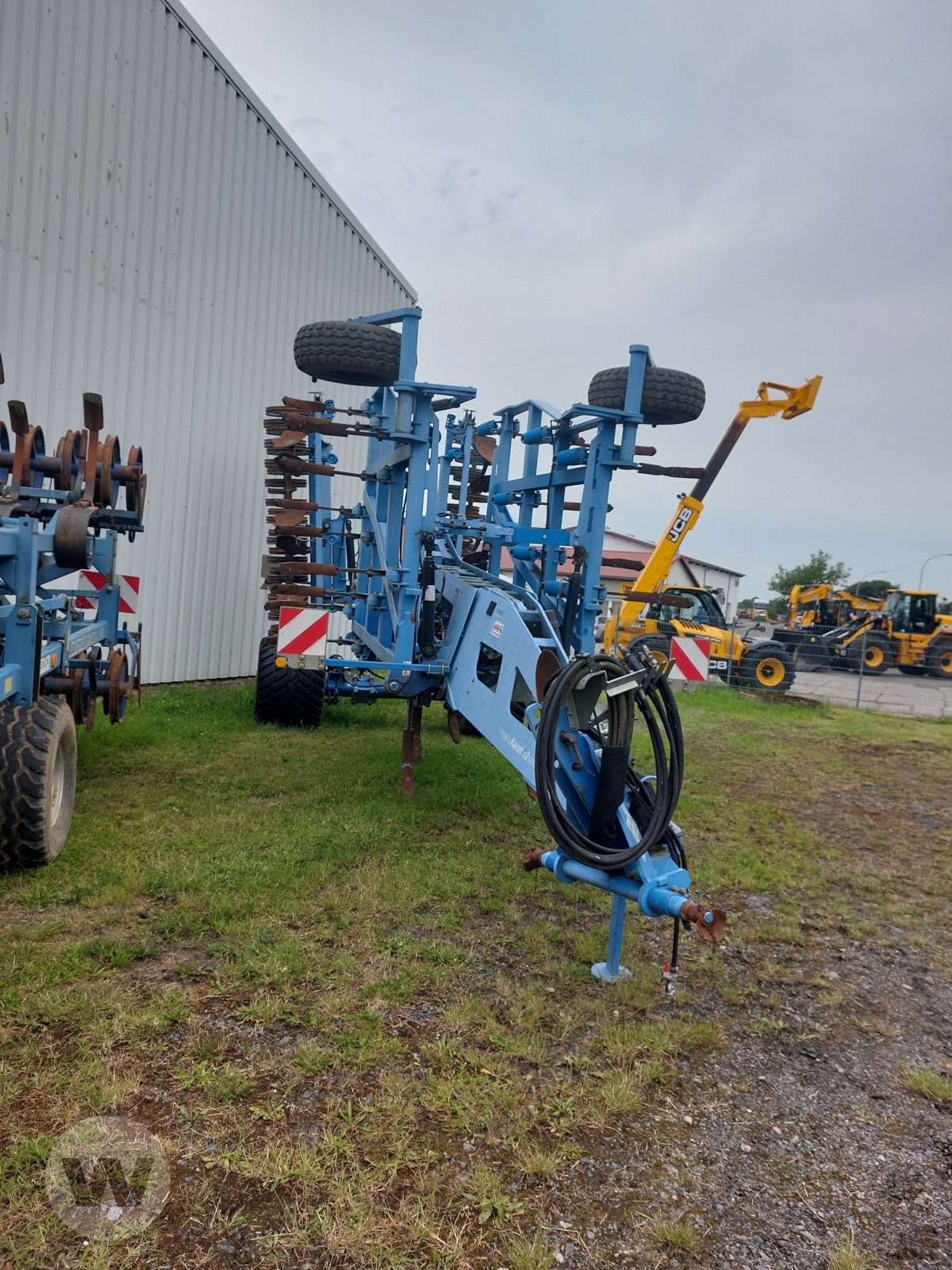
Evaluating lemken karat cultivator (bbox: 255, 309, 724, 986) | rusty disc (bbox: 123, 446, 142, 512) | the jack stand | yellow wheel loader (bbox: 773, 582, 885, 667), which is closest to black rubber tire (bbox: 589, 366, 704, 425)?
lemken karat cultivator (bbox: 255, 309, 724, 986)

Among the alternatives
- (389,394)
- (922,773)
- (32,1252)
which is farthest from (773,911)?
(922,773)

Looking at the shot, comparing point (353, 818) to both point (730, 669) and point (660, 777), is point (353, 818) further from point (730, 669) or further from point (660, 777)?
point (730, 669)

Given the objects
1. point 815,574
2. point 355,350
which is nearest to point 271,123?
point 355,350

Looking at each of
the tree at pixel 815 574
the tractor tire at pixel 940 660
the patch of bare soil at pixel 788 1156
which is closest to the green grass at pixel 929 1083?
the patch of bare soil at pixel 788 1156

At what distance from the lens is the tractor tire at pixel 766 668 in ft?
52.9

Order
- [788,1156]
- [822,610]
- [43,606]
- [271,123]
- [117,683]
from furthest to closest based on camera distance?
[822,610], [271,123], [117,683], [43,606], [788,1156]

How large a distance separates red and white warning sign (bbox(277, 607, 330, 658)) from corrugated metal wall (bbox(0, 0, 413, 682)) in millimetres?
4142

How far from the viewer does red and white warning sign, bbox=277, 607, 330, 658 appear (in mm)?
5375

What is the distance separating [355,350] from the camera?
5809 millimetres

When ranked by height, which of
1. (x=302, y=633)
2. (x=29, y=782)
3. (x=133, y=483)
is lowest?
(x=29, y=782)

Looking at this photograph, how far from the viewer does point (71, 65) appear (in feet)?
25.7

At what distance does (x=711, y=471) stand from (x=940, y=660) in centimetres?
1320

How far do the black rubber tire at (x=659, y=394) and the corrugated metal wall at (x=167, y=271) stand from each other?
5240 mm

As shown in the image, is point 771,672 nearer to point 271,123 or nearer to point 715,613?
point 715,613
